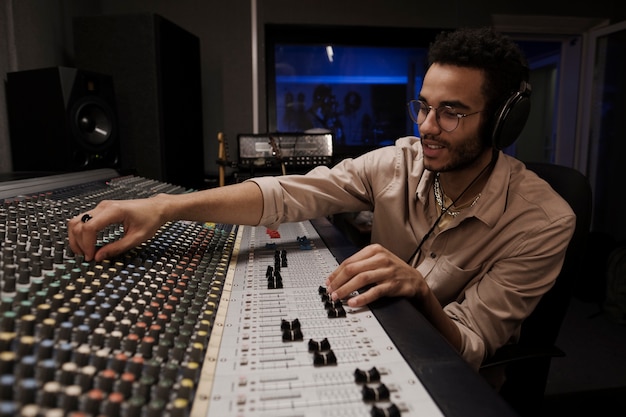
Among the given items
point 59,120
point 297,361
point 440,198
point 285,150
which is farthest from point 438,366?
point 285,150

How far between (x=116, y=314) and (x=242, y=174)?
1671mm

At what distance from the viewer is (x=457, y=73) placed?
3.46ft

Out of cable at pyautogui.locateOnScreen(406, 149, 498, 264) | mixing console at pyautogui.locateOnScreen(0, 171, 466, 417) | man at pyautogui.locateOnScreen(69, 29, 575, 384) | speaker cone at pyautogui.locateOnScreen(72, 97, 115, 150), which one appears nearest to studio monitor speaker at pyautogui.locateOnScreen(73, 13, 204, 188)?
speaker cone at pyautogui.locateOnScreen(72, 97, 115, 150)

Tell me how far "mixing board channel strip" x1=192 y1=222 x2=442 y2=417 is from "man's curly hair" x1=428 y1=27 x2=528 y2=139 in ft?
2.13

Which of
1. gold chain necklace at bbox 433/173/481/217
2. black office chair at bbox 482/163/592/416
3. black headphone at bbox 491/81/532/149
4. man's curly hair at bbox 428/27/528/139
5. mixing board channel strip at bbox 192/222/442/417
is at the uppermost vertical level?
man's curly hair at bbox 428/27/528/139

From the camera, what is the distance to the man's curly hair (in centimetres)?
105

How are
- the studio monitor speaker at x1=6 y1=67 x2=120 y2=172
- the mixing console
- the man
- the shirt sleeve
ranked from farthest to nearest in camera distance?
the studio monitor speaker at x1=6 y1=67 x2=120 y2=172, the shirt sleeve, the man, the mixing console

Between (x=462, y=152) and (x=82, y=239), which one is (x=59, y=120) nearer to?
(x=82, y=239)

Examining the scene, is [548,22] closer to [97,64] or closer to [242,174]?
[242,174]

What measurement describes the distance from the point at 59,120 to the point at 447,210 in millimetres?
1425

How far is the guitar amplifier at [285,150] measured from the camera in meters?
2.21

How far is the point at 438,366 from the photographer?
19.8 inches

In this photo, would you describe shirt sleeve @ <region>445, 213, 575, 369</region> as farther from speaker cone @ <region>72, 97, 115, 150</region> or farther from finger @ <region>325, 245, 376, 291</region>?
speaker cone @ <region>72, 97, 115, 150</region>

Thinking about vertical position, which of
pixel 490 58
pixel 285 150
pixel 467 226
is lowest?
pixel 467 226
